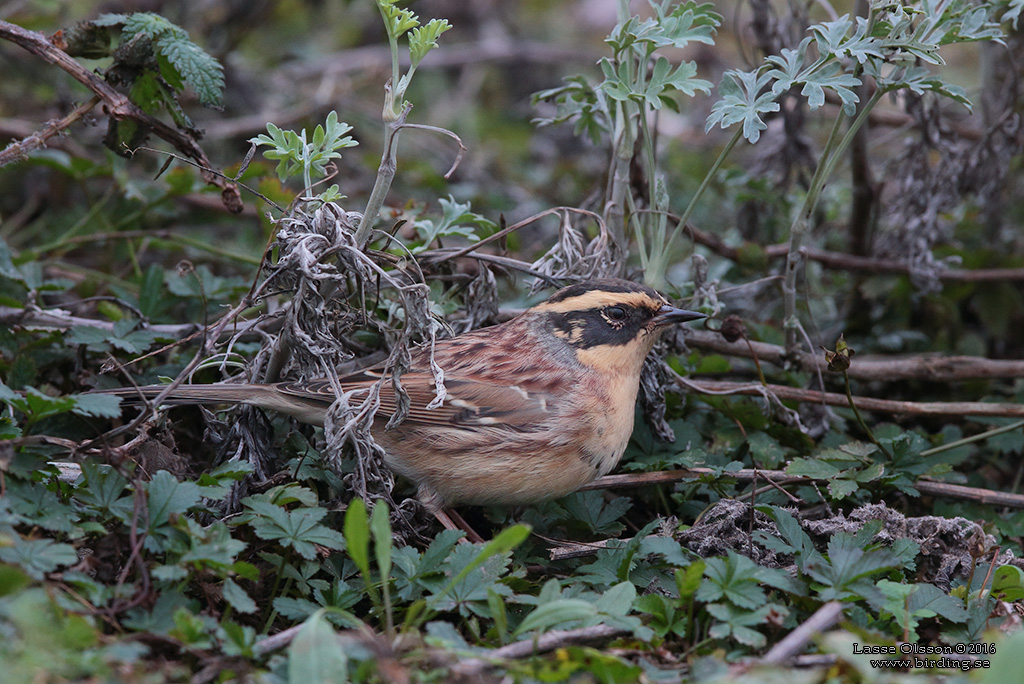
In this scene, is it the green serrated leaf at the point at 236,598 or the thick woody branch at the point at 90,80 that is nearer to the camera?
→ the green serrated leaf at the point at 236,598

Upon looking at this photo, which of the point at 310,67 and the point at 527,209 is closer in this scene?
the point at 527,209

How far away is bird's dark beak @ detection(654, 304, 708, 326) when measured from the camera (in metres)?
4.43

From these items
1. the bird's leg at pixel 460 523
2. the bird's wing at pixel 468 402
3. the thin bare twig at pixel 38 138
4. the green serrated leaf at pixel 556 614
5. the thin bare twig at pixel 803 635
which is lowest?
the bird's leg at pixel 460 523

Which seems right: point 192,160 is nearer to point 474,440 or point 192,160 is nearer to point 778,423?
point 474,440

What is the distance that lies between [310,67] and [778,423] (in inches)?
264

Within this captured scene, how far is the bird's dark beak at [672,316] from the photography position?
443 centimetres

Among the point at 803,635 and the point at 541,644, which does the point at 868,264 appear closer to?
the point at 803,635

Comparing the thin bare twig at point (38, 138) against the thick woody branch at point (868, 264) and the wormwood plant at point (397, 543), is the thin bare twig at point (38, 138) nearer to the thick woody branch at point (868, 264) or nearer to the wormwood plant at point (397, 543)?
the wormwood plant at point (397, 543)

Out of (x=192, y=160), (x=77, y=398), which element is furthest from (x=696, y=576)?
(x=192, y=160)

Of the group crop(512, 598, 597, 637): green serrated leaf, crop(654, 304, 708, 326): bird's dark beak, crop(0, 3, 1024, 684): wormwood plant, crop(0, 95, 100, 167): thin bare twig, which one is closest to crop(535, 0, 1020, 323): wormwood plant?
crop(0, 3, 1024, 684): wormwood plant

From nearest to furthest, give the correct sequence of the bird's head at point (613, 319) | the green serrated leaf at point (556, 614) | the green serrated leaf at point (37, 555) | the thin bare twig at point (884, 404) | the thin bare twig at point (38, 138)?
the green serrated leaf at point (37, 555) → the green serrated leaf at point (556, 614) → the thin bare twig at point (38, 138) → the bird's head at point (613, 319) → the thin bare twig at point (884, 404)

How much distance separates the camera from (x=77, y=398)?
3488mm

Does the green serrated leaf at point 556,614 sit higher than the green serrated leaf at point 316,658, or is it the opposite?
the green serrated leaf at point 316,658

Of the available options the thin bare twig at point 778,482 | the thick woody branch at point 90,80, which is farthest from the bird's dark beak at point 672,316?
the thick woody branch at point 90,80
